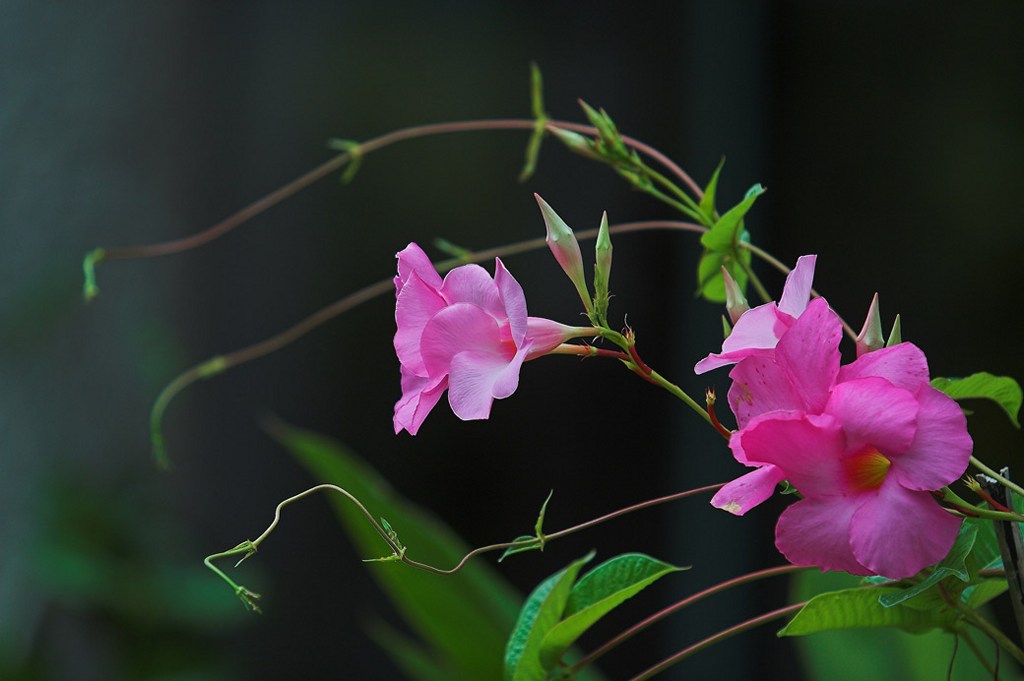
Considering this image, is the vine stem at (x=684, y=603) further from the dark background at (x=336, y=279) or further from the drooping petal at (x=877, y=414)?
the dark background at (x=336, y=279)

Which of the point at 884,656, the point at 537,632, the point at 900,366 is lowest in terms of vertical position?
the point at 884,656

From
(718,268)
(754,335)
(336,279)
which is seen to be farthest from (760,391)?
(336,279)

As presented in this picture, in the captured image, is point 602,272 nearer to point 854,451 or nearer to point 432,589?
point 854,451

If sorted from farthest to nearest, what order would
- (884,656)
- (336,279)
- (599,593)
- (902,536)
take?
(336,279) → (884,656) → (599,593) → (902,536)

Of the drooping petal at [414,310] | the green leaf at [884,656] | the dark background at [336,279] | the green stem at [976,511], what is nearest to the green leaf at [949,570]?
the green stem at [976,511]

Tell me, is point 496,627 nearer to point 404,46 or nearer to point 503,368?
point 503,368
